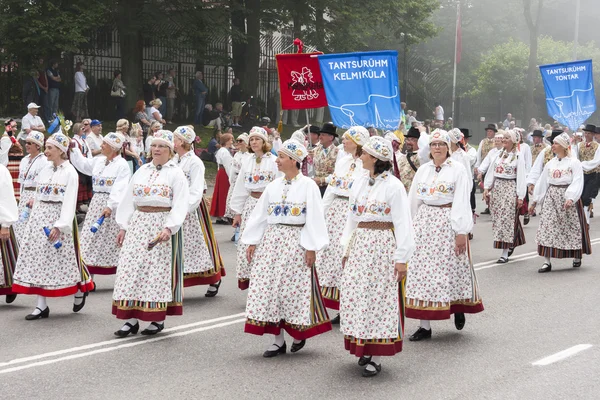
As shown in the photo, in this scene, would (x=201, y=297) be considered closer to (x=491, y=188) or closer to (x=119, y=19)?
(x=491, y=188)

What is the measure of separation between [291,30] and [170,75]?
20.4 feet

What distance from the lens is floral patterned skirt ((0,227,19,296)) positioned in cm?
1096

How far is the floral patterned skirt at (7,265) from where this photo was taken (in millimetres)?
10961

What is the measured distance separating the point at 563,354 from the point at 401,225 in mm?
2041

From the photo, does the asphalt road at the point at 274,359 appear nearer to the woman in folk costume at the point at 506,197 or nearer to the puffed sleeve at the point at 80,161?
the puffed sleeve at the point at 80,161

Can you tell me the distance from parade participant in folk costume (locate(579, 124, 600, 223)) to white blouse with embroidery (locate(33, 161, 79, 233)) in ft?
34.5

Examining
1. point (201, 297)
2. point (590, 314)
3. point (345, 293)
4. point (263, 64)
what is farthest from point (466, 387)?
point (263, 64)

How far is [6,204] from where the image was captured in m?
10.2

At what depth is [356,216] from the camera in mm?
8555

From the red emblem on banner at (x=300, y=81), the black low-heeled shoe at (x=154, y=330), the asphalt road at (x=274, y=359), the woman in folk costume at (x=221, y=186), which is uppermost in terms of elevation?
the red emblem on banner at (x=300, y=81)

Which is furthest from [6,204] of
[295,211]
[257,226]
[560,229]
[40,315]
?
[560,229]

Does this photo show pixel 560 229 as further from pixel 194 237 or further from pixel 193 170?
pixel 193 170

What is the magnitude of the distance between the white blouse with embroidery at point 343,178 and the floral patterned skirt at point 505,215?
4.76 metres

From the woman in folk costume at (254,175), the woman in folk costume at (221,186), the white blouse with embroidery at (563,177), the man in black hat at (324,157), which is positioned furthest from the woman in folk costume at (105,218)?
the woman in folk costume at (221,186)
